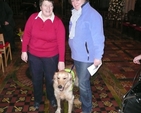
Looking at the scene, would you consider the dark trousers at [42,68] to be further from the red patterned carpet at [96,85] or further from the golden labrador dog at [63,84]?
the red patterned carpet at [96,85]

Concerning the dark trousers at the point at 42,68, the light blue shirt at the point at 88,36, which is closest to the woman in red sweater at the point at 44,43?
the dark trousers at the point at 42,68

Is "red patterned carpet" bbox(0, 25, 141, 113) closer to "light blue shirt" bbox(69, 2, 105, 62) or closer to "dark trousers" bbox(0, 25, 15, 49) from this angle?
"dark trousers" bbox(0, 25, 15, 49)

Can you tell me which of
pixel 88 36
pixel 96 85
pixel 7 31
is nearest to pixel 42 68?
pixel 88 36

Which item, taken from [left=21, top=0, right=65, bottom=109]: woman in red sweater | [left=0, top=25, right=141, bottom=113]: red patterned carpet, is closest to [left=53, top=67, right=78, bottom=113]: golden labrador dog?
[left=21, top=0, right=65, bottom=109]: woman in red sweater

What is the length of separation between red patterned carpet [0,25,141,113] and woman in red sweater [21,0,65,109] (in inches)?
21.3

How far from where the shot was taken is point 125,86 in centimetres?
314

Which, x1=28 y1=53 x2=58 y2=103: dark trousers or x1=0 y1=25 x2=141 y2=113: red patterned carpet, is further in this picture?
x1=0 y1=25 x2=141 y2=113: red patterned carpet

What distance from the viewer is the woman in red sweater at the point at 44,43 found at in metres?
1.92

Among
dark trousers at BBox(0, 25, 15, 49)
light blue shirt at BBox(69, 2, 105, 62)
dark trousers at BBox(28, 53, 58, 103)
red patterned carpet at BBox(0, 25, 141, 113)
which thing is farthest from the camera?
dark trousers at BBox(0, 25, 15, 49)

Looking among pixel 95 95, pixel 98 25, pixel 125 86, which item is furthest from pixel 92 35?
pixel 125 86

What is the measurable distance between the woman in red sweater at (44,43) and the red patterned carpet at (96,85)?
1.77ft

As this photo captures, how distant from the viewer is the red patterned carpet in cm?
252

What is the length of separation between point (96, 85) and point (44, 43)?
1.56m

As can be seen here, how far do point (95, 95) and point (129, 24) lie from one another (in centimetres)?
486
